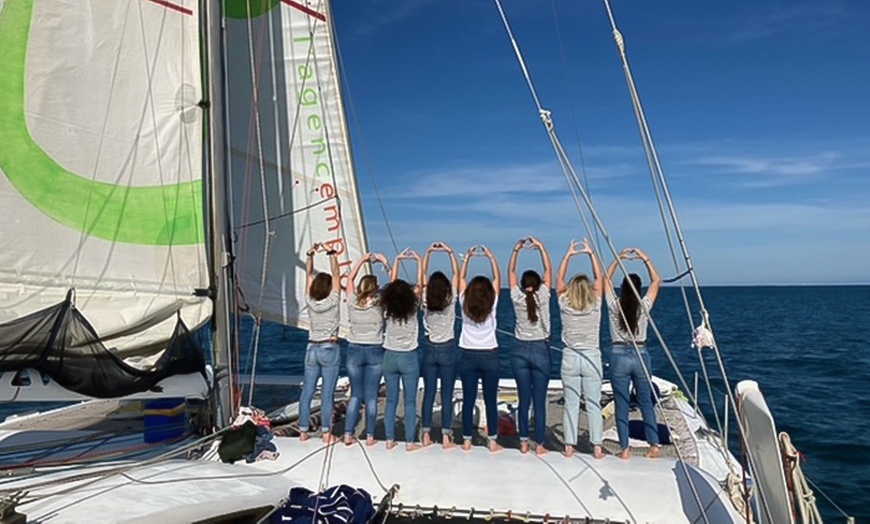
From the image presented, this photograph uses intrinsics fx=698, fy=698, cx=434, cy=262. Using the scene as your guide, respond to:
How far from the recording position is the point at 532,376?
6160mm

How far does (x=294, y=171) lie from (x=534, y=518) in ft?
17.6

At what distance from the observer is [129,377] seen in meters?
5.53

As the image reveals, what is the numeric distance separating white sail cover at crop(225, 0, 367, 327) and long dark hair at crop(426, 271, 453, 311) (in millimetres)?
2688

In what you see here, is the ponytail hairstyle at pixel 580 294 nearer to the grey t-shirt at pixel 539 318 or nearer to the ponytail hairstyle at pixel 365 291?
the grey t-shirt at pixel 539 318

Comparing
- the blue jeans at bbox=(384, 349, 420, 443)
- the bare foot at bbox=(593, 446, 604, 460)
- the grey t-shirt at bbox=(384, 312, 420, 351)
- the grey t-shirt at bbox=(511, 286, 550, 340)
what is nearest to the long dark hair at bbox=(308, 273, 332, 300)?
the grey t-shirt at bbox=(384, 312, 420, 351)

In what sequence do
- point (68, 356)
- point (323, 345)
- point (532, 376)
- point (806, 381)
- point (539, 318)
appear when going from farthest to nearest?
point (806, 381), point (323, 345), point (532, 376), point (539, 318), point (68, 356)

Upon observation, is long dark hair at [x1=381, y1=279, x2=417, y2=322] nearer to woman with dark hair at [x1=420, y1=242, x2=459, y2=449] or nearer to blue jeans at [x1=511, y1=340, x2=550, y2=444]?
woman with dark hair at [x1=420, y1=242, x2=459, y2=449]

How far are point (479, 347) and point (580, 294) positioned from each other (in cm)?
99

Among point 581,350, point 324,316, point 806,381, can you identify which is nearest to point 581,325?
point 581,350

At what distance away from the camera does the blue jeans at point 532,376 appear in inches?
239

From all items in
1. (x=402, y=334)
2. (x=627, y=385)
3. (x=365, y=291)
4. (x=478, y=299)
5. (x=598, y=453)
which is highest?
(x=365, y=291)

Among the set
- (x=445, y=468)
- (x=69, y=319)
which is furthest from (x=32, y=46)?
(x=445, y=468)

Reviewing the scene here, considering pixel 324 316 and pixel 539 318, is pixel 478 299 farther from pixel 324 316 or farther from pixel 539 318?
pixel 324 316

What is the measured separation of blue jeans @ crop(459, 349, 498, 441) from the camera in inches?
241
